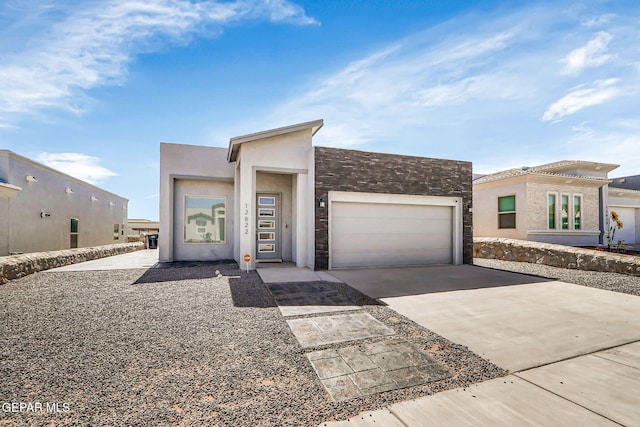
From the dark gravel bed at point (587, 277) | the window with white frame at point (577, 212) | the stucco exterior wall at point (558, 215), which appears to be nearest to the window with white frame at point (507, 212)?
the stucco exterior wall at point (558, 215)

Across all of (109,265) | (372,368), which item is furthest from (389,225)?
(109,265)

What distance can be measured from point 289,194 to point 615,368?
9.35m

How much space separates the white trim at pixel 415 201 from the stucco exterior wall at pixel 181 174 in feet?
15.8

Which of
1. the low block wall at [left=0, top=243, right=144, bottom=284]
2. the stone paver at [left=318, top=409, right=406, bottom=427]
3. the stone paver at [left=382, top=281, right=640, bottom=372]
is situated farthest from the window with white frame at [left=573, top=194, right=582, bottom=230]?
the low block wall at [left=0, top=243, right=144, bottom=284]

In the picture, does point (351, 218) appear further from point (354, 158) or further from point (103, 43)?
point (103, 43)

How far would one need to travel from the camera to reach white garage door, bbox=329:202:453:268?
928cm

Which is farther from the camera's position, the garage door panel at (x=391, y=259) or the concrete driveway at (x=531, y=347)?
the garage door panel at (x=391, y=259)

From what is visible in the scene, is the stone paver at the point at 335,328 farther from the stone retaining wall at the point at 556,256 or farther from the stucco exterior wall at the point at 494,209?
the stucco exterior wall at the point at 494,209

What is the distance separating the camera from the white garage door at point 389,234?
9.28 m

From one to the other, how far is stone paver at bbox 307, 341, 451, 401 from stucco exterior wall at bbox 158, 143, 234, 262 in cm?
910

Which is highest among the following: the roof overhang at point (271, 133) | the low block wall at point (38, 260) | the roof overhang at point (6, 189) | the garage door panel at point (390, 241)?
the roof overhang at point (271, 133)

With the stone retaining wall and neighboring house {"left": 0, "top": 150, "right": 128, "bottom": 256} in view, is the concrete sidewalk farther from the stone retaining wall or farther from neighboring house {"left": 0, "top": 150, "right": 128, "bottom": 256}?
neighboring house {"left": 0, "top": 150, "right": 128, "bottom": 256}

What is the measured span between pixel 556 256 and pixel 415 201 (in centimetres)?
538

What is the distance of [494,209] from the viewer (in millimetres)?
14547
